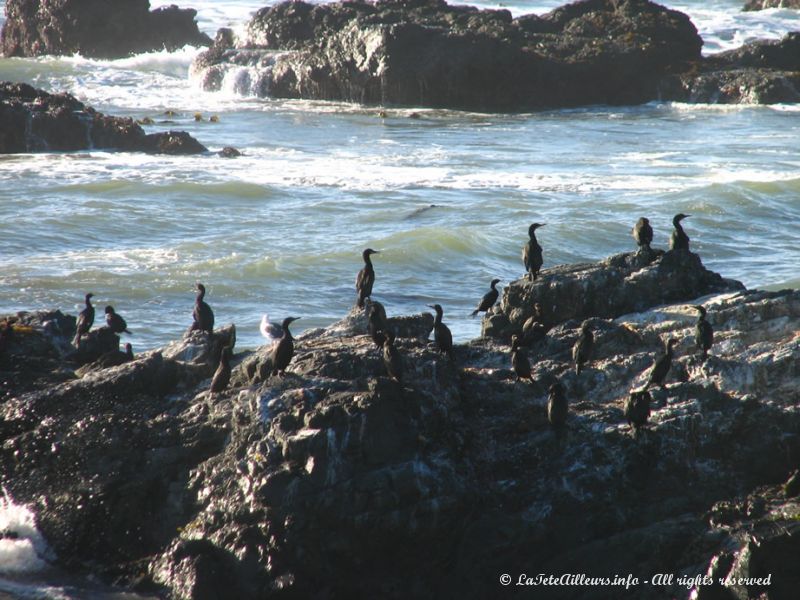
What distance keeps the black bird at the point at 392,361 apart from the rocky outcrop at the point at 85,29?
45.1 m

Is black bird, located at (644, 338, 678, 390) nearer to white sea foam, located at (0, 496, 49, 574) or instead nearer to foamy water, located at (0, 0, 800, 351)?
white sea foam, located at (0, 496, 49, 574)

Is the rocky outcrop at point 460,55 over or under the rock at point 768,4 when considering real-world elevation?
under

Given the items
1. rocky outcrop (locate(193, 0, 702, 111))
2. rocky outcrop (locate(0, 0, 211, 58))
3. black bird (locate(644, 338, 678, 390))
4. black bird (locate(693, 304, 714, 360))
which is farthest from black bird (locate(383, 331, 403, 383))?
rocky outcrop (locate(0, 0, 211, 58))

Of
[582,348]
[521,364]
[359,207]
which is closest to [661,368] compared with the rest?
[582,348]

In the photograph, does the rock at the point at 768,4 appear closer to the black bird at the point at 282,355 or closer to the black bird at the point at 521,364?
the black bird at the point at 521,364

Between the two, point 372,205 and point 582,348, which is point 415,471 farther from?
point 372,205

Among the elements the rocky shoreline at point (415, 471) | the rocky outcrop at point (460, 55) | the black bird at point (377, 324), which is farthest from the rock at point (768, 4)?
the black bird at point (377, 324)

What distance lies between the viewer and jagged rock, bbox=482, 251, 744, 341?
10.5 meters

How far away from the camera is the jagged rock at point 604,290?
10.5 metres

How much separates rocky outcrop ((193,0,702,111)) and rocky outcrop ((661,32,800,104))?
887 mm

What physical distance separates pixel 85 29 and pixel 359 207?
3037 centimetres

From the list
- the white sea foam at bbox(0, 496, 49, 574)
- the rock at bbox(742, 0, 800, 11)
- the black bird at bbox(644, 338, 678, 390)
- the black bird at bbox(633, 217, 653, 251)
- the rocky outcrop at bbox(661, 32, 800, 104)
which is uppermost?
the rock at bbox(742, 0, 800, 11)

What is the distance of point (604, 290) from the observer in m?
10.6

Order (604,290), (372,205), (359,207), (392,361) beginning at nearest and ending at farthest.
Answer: (392,361)
(604,290)
(359,207)
(372,205)
